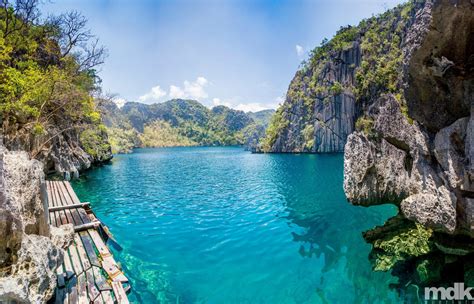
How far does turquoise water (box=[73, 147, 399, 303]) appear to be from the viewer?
840cm

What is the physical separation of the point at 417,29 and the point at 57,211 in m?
16.1

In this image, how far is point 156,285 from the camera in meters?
8.74

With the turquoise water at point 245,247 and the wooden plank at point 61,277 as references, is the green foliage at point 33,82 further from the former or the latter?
the wooden plank at point 61,277

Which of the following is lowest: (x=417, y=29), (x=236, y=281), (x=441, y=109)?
(x=236, y=281)

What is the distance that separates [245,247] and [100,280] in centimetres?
667

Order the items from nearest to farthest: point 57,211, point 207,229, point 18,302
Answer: point 18,302, point 57,211, point 207,229

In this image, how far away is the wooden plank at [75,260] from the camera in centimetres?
716

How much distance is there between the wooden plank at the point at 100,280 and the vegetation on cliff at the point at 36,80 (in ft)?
49.4

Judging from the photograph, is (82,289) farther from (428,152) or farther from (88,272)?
(428,152)

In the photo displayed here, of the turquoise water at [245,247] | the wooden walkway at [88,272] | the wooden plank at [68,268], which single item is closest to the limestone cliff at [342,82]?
the turquoise water at [245,247]

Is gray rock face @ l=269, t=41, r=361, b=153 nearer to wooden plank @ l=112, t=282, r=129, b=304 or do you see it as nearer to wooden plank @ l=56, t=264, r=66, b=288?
wooden plank @ l=112, t=282, r=129, b=304

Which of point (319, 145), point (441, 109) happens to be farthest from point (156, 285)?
point (319, 145)

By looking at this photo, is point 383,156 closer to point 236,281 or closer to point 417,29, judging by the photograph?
point 417,29

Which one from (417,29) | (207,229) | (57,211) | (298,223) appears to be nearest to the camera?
(417,29)
